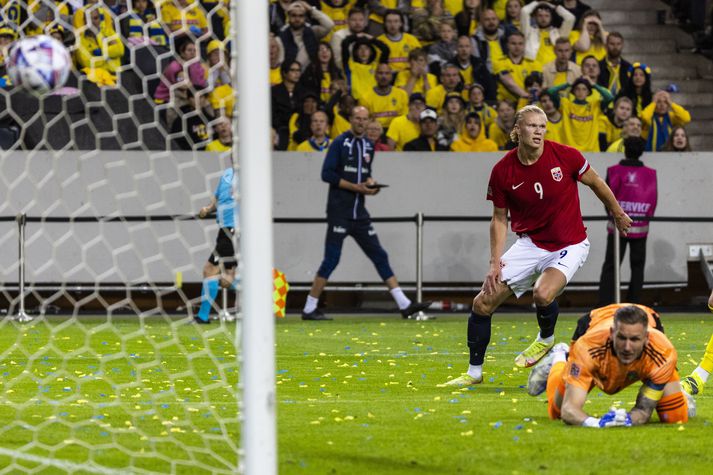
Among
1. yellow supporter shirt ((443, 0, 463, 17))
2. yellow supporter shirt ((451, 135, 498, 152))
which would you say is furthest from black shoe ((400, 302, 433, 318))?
yellow supporter shirt ((443, 0, 463, 17))

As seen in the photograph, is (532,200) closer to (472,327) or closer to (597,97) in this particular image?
(472,327)

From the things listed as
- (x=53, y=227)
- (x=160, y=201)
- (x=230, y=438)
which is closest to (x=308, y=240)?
(x=160, y=201)

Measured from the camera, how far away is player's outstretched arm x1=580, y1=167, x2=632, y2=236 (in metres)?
9.38

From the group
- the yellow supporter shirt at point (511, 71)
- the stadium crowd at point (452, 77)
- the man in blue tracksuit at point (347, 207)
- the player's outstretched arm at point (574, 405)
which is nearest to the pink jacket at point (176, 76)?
the man in blue tracksuit at point (347, 207)

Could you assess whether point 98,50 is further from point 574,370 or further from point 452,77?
point 452,77

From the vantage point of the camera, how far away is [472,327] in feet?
32.4

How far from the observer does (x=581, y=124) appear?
18.2 meters

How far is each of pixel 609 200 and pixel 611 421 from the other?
237cm

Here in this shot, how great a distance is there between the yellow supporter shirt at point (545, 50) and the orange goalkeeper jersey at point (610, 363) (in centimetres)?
1166

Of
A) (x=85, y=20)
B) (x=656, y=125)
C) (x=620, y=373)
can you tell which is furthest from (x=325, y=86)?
(x=620, y=373)

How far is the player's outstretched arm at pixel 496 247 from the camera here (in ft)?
31.7

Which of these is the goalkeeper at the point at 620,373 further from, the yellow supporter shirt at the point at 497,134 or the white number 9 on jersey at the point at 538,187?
the yellow supporter shirt at the point at 497,134

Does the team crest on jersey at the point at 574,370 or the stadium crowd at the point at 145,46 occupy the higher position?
the stadium crowd at the point at 145,46

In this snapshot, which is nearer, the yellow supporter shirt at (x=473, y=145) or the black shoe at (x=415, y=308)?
the black shoe at (x=415, y=308)
